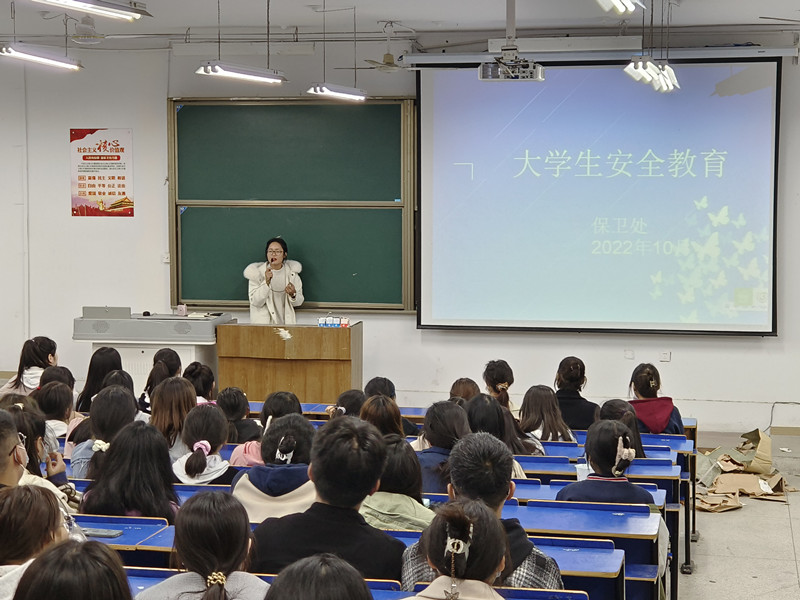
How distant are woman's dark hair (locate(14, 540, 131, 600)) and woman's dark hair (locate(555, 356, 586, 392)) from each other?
3984 millimetres

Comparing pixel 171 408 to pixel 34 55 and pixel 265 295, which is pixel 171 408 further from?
pixel 265 295

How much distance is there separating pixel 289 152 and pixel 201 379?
3610 mm

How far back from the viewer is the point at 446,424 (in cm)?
361

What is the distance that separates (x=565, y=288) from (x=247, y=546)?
21.0 feet

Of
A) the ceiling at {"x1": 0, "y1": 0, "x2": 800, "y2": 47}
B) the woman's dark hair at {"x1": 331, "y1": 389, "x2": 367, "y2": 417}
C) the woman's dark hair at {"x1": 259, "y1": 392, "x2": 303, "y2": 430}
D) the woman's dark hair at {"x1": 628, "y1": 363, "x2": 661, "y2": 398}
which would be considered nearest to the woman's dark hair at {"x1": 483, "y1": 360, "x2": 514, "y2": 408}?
the woman's dark hair at {"x1": 628, "y1": 363, "x2": 661, "y2": 398}

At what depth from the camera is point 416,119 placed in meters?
8.26

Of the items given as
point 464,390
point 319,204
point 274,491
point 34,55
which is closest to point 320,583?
point 274,491

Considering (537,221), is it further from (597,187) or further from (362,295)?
(362,295)

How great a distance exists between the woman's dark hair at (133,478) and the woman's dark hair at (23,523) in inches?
42.2

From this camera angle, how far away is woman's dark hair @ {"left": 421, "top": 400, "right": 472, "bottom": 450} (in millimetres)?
3615

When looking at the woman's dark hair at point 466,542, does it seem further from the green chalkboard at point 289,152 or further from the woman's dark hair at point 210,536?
the green chalkboard at point 289,152

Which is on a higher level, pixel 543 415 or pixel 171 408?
pixel 171 408

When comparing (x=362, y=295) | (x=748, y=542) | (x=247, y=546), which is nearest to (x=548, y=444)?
(x=748, y=542)

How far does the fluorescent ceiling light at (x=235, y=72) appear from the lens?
6.46 m
